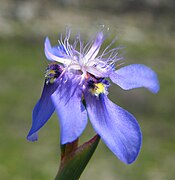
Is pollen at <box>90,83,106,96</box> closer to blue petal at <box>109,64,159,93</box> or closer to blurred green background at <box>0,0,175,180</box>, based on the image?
blue petal at <box>109,64,159,93</box>

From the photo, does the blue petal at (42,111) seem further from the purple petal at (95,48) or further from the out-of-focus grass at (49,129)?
the out-of-focus grass at (49,129)

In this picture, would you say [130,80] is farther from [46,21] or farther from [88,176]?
[46,21]

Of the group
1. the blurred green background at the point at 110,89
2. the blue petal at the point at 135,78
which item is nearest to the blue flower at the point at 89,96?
the blue petal at the point at 135,78

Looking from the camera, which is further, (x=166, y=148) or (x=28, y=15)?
(x=28, y=15)

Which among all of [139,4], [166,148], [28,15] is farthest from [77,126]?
[139,4]

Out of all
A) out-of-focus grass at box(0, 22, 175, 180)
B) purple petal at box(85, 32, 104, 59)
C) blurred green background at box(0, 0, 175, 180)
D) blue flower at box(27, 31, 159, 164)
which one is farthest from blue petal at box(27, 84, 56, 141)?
out-of-focus grass at box(0, 22, 175, 180)

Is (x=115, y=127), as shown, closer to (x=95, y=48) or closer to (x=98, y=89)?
(x=98, y=89)

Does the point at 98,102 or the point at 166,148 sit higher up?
the point at 98,102
